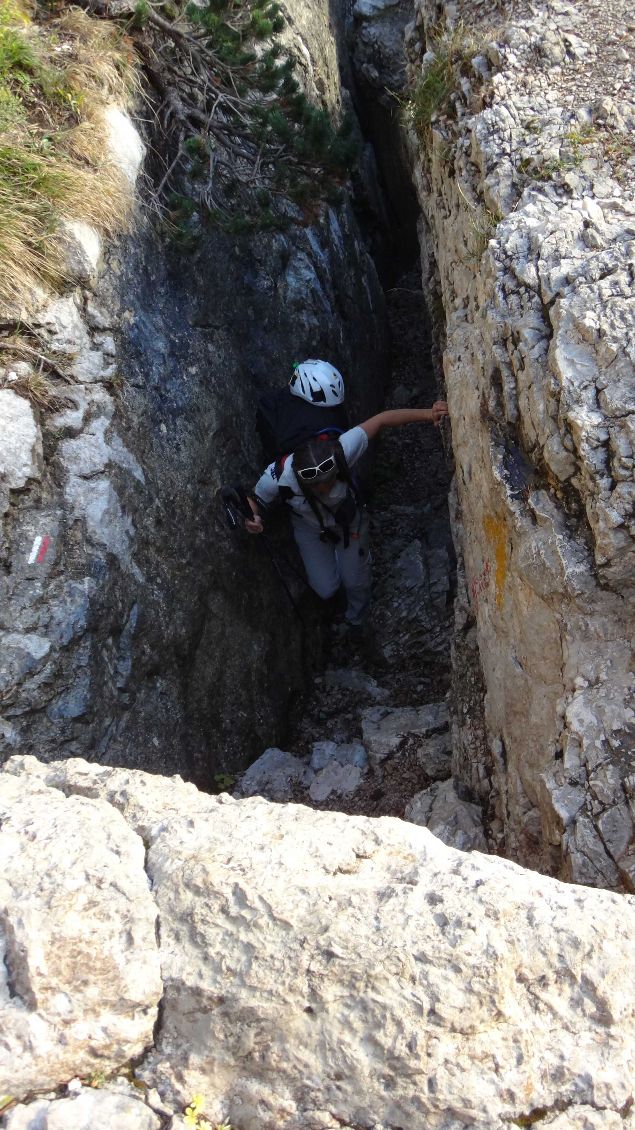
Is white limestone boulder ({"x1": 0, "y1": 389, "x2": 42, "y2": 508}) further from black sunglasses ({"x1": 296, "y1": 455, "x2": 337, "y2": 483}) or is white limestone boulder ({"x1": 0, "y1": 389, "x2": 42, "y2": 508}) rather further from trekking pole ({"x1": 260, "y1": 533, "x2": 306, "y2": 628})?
trekking pole ({"x1": 260, "y1": 533, "x2": 306, "y2": 628})

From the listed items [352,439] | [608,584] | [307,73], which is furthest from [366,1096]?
[307,73]

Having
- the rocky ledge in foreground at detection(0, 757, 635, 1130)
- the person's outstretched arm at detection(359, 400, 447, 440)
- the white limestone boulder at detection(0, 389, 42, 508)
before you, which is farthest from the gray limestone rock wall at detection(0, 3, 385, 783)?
the rocky ledge in foreground at detection(0, 757, 635, 1130)

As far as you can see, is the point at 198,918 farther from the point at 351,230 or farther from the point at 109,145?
the point at 351,230

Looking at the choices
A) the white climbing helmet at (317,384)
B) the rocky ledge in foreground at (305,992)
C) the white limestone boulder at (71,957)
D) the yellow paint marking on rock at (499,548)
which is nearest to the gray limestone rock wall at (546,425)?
the yellow paint marking on rock at (499,548)

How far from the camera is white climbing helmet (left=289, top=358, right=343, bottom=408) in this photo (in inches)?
259

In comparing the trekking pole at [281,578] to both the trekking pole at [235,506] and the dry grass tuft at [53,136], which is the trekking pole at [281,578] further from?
the dry grass tuft at [53,136]

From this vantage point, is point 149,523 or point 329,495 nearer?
point 149,523

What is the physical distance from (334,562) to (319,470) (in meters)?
1.41

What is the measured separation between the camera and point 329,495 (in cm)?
680

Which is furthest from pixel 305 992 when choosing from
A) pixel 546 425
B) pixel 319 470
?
pixel 319 470

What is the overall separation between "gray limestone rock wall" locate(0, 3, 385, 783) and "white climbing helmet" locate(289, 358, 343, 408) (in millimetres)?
473

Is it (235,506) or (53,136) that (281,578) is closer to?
(235,506)

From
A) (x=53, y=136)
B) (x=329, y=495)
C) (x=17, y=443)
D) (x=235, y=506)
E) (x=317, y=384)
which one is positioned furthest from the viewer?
(x=329, y=495)

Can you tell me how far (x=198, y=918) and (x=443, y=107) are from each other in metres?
5.19
